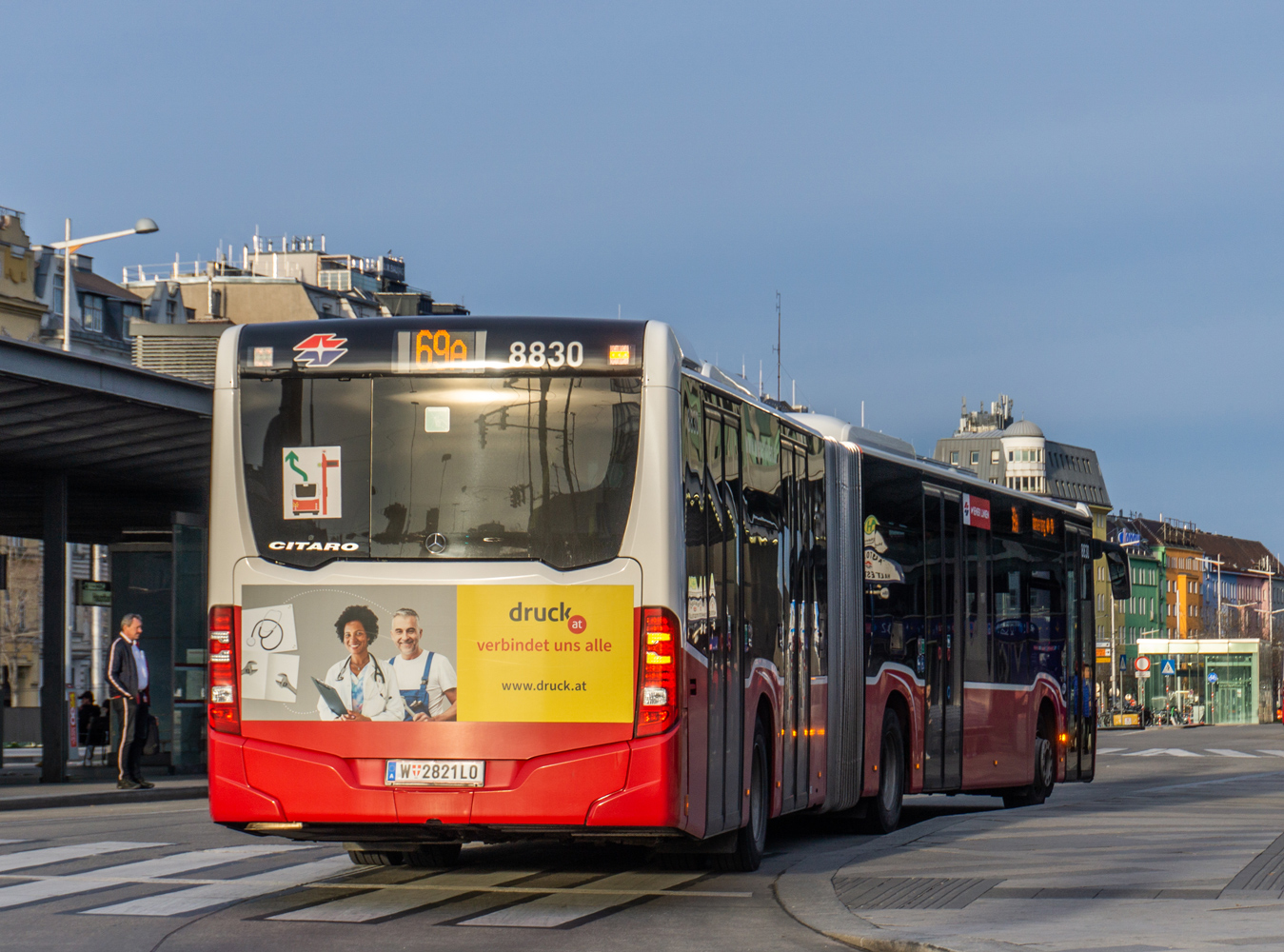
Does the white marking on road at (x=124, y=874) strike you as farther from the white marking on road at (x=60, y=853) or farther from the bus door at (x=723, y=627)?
the bus door at (x=723, y=627)

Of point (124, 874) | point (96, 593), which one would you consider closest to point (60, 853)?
point (124, 874)

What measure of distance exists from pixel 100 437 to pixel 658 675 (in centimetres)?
1436

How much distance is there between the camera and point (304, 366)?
11.2 metres

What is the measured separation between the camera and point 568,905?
11078mm

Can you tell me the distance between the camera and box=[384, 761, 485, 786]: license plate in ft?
35.3

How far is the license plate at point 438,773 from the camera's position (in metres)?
10.8

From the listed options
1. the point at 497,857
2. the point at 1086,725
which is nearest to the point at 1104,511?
the point at 1086,725

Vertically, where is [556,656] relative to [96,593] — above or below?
below

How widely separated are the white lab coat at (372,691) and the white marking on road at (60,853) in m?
3.27

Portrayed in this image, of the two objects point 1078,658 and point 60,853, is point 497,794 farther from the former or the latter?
point 1078,658

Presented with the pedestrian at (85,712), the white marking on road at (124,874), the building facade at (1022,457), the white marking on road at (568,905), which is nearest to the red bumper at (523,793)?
the white marking on road at (568,905)

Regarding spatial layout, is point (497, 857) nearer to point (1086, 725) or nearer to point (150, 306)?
point (1086, 725)

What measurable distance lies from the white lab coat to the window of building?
6708cm

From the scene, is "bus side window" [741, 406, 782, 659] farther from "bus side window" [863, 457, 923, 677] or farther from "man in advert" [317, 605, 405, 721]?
"bus side window" [863, 457, 923, 677]
